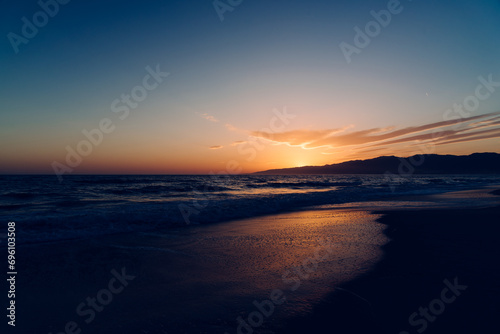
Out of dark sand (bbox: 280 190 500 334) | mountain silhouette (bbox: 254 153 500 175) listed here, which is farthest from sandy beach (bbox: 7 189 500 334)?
mountain silhouette (bbox: 254 153 500 175)

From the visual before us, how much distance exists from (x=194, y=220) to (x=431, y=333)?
33.3 ft

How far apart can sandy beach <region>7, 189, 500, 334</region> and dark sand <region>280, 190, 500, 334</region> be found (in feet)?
0.06

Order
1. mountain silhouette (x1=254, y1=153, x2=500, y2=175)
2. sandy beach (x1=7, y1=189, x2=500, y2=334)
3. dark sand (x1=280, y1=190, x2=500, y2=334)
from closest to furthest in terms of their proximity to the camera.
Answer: dark sand (x1=280, y1=190, x2=500, y2=334) → sandy beach (x1=7, y1=189, x2=500, y2=334) → mountain silhouette (x1=254, y1=153, x2=500, y2=175)

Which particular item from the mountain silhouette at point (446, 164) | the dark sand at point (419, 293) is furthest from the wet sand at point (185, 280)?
the mountain silhouette at point (446, 164)

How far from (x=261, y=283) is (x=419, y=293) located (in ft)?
8.21

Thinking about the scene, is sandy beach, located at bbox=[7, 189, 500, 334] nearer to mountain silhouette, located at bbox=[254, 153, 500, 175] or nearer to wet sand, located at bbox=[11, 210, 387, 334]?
wet sand, located at bbox=[11, 210, 387, 334]

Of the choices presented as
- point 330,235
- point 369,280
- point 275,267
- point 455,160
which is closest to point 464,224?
point 330,235

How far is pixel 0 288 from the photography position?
466cm

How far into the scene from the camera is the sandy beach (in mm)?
3395

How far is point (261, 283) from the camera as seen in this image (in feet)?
15.0

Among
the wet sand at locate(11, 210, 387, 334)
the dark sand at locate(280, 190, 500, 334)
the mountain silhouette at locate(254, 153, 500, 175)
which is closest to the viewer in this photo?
the dark sand at locate(280, 190, 500, 334)

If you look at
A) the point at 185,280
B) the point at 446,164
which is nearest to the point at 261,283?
the point at 185,280

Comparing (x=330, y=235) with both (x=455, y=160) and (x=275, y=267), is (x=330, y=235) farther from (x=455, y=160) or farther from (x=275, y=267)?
(x=455, y=160)

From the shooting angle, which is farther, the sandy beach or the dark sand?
the sandy beach
